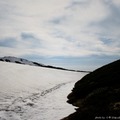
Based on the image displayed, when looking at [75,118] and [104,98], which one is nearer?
[75,118]

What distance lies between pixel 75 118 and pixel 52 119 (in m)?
2.98

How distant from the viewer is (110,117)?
50.0 ft

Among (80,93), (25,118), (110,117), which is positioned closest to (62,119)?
(25,118)

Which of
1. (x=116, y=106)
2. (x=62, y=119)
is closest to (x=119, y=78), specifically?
(x=116, y=106)

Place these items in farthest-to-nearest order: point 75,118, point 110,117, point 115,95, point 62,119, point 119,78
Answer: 1. point 119,78
2. point 115,95
3. point 62,119
4. point 75,118
5. point 110,117

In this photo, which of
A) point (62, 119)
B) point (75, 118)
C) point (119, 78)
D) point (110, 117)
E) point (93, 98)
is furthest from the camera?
point (119, 78)

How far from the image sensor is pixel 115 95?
22812mm

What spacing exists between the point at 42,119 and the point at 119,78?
680 inches

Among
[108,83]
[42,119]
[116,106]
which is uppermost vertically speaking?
[108,83]

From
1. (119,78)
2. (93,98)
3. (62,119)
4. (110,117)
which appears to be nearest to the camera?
(110,117)

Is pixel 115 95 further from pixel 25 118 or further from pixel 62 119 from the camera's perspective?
pixel 25 118

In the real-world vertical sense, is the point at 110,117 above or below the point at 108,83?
below

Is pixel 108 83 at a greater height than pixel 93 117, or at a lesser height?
greater

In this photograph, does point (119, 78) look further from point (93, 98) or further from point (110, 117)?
point (110, 117)
